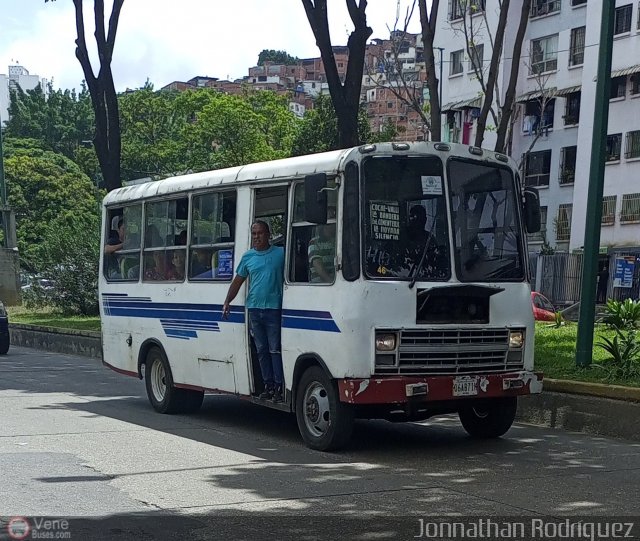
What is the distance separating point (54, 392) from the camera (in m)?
15.3

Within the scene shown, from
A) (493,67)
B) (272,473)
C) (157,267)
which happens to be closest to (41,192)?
(493,67)

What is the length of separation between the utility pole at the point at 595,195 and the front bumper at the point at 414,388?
3.40 metres

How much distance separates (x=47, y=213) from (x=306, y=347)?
6218cm

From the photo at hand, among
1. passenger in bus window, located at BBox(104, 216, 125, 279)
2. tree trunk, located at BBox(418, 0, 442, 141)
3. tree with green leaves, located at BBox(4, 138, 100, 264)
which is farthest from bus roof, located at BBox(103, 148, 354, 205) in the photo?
tree with green leaves, located at BBox(4, 138, 100, 264)

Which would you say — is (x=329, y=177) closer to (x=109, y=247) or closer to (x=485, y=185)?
(x=485, y=185)

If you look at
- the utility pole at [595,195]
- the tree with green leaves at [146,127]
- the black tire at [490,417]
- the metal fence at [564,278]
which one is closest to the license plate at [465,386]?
the black tire at [490,417]

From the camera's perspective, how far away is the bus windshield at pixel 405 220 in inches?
388

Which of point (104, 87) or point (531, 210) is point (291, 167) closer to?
point (531, 210)

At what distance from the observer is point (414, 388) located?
9672 mm

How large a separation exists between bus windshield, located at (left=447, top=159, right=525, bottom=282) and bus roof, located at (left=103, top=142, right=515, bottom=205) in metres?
0.14

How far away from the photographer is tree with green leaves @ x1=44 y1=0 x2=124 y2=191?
2508cm

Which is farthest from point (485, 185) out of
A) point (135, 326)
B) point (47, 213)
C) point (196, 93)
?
point (196, 93)

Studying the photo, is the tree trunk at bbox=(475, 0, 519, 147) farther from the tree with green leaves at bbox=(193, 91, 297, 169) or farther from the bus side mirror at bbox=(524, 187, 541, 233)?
the tree with green leaves at bbox=(193, 91, 297, 169)

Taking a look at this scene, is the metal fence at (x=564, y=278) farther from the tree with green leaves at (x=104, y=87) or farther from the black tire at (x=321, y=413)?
the black tire at (x=321, y=413)
